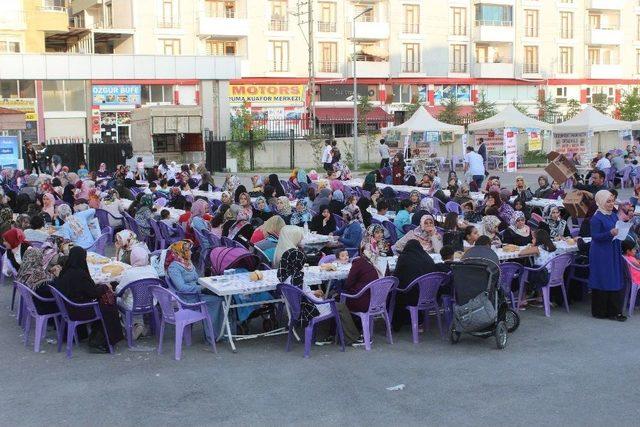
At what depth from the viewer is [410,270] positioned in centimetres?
971

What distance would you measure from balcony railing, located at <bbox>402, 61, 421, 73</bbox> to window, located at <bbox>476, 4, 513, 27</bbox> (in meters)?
6.09

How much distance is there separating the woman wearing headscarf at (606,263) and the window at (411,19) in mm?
50171

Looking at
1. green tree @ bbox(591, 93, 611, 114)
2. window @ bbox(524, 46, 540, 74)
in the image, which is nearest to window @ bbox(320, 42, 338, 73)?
window @ bbox(524, 46, 540, 74)

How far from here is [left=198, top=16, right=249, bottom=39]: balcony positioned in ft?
171

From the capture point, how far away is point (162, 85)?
46156 mm

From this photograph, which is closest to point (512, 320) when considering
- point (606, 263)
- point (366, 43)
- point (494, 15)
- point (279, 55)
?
point (606, 263)

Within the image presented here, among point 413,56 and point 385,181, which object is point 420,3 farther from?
point 385,181

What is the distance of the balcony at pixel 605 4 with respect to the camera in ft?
213

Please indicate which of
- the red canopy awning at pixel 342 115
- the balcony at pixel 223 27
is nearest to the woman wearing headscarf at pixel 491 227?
the red canopy awning at pixel 342 115

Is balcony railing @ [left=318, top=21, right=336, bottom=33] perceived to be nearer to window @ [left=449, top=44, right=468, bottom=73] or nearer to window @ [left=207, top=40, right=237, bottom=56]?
window @ [left=207, top=40, right=237, bottom=56]

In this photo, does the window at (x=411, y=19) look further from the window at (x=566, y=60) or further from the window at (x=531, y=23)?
the window at (x=566, y=60)

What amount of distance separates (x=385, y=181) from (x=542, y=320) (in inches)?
539

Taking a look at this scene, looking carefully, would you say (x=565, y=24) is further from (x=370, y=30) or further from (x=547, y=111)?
(x=370, y=30)

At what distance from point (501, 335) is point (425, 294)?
98 cm
